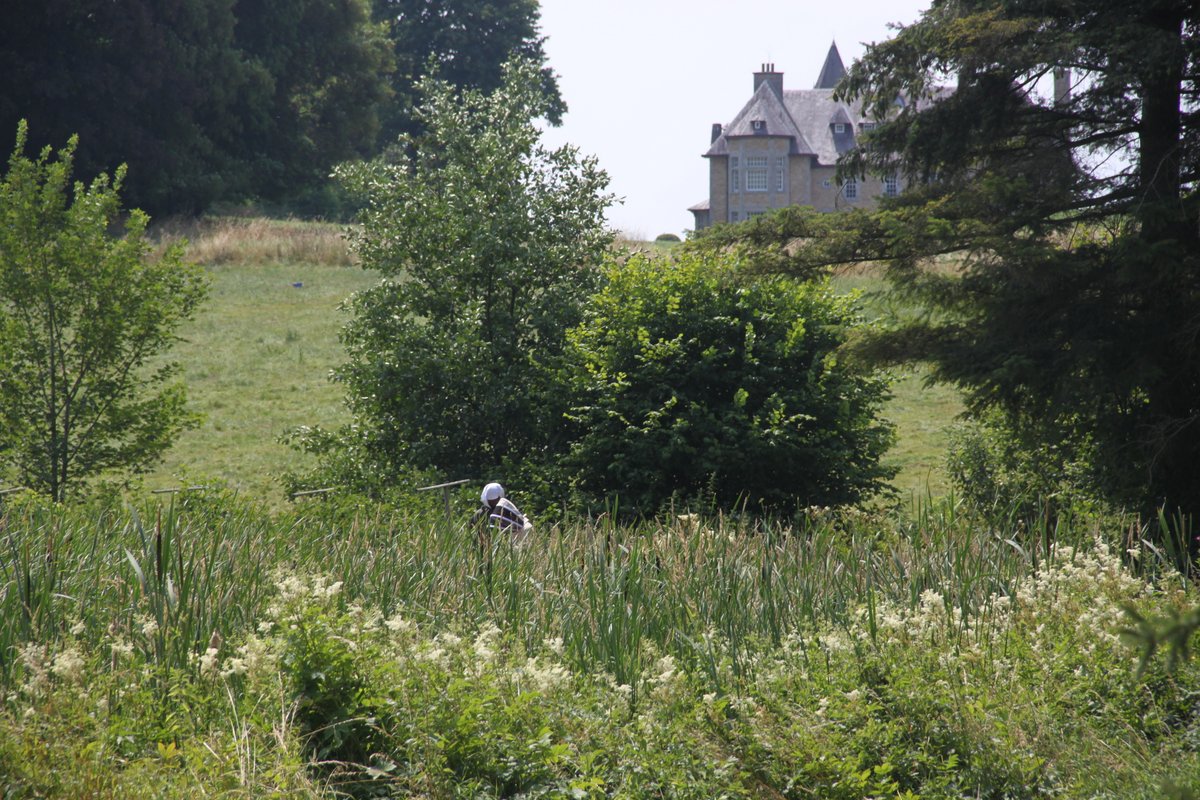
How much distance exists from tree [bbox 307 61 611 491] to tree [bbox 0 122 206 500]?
7.53 feet

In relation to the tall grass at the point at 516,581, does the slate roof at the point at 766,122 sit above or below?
above

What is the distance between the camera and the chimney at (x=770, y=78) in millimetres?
63812

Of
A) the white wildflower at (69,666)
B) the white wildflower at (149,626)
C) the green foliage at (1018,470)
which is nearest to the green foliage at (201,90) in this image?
the green foliage at (1018,470)

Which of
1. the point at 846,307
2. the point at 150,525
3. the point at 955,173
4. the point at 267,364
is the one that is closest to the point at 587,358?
the point at 846,307

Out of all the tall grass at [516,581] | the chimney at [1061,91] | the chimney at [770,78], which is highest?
the chimney at [770,78]

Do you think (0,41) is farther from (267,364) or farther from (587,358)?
(587,358)

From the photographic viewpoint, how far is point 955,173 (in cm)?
1233

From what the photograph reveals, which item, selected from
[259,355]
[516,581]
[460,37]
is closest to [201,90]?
[259,355]

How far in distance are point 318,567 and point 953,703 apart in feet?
12.4

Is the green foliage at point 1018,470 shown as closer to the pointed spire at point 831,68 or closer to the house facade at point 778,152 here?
the house facade at point 778,152

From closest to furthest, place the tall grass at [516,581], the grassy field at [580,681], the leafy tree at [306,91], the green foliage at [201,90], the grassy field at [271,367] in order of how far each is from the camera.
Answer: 1. the grassy field at [580,681]
2. the tall grass at [516,581]
3. the grassy field at [271,367]
4. the green foliage at [201,90]
5. the leafy tree at [306,91]

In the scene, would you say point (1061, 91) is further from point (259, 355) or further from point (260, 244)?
point (260, 244)

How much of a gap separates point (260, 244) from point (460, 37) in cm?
2722

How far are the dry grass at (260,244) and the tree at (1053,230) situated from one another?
962 inches
